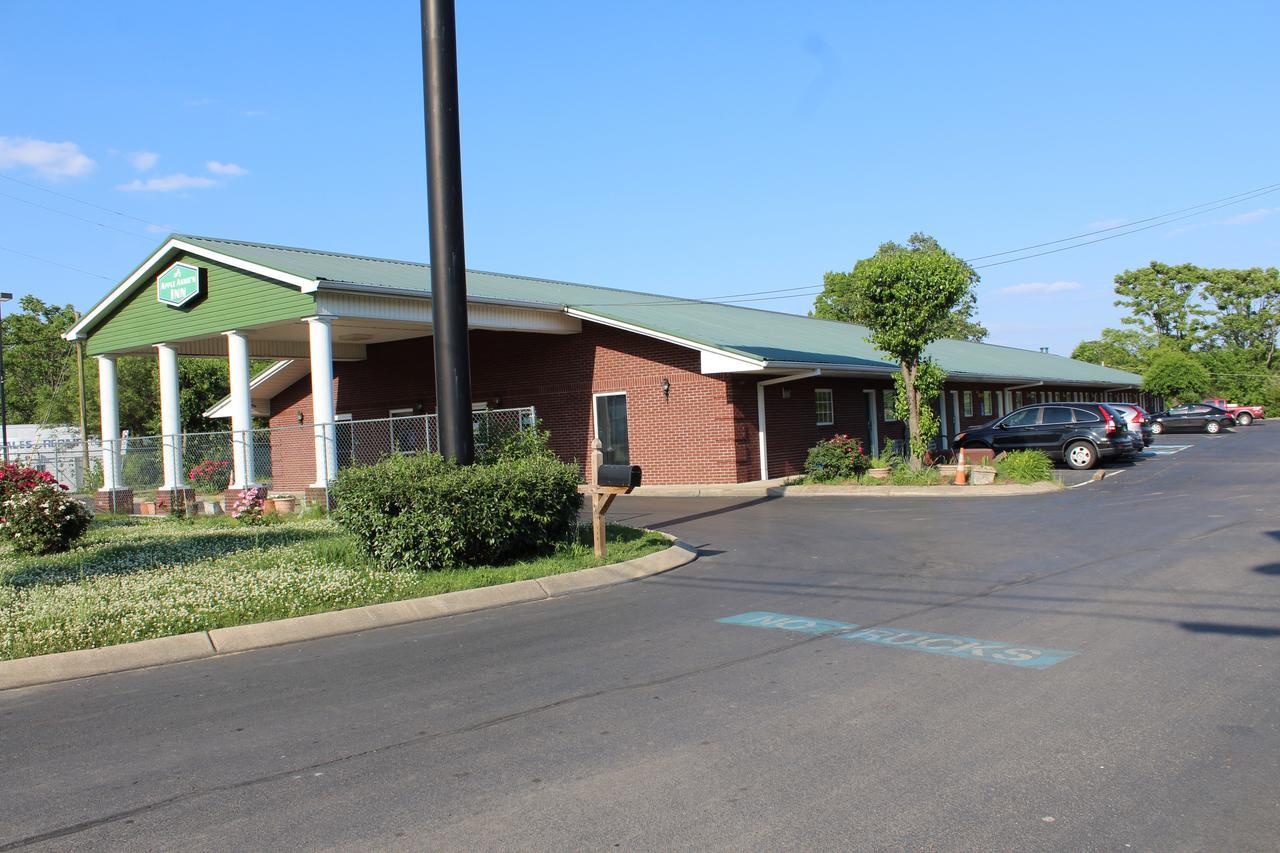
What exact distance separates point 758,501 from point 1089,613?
481 inches

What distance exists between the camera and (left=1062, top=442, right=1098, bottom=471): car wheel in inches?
926

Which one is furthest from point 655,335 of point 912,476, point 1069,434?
point 1069,434

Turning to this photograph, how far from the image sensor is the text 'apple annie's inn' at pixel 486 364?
19922 mm

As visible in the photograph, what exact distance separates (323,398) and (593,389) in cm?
793

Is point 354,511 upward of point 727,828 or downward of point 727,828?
upward

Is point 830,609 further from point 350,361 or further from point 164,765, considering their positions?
point 350,361

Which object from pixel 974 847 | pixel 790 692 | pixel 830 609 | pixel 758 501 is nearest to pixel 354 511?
pixel 830 609

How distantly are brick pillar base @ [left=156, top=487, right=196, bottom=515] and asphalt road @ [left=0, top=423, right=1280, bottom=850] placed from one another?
49.5ft

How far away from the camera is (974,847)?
376 centimetres

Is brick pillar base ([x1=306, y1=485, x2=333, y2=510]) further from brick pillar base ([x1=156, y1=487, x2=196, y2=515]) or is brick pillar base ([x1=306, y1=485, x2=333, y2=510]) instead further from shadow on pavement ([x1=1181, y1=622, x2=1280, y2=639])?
shadow on pavement ([x1=1181, y1=622, x2=1280, y2=639])

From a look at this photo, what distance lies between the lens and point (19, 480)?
14.2 m

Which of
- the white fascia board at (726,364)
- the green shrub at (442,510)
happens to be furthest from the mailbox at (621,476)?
the white fascia board at (726,364)

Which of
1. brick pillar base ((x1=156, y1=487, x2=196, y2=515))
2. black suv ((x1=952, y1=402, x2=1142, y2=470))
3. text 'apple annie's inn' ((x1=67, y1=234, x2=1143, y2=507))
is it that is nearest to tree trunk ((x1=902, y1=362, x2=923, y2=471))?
text 'apple annie's inn' ((x1=67, y1=234, x2=1143, y2=507))

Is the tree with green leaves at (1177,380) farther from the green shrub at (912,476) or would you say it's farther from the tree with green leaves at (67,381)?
the tree with green leaves at (67,381)
